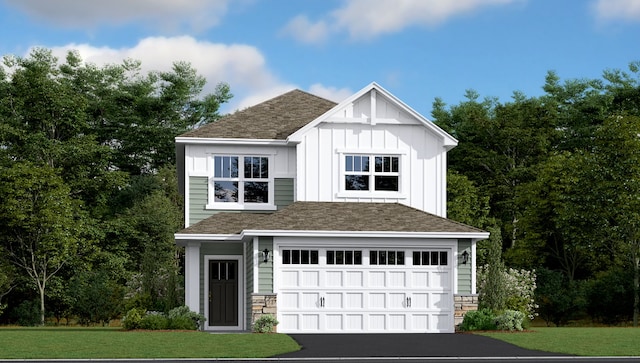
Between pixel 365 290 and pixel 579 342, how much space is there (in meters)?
8.21

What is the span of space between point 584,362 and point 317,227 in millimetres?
12348

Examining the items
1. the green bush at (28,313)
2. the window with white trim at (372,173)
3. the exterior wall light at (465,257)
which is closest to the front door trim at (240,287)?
the window with white trim at (372,173)

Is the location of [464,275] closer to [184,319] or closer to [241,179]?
[241,179]

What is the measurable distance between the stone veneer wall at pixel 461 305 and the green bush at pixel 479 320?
22 cm

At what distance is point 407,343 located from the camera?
2362cm

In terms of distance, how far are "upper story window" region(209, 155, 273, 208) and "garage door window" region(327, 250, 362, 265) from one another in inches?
175

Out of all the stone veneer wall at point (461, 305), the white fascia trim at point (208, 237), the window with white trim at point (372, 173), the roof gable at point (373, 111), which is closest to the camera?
the stone veneer wall at point (461, 305)

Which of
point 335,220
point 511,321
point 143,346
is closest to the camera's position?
point 143,346

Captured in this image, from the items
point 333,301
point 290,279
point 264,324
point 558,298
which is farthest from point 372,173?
point 558,298

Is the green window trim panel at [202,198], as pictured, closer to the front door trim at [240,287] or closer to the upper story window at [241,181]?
the upper story window at [241,181]

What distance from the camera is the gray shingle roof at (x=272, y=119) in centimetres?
3331

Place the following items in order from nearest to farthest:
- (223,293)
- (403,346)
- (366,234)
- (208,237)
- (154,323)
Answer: (403,346) < (154,323) < (366,234) < (208,237) < (223,293)

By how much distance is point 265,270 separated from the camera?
2914 cm

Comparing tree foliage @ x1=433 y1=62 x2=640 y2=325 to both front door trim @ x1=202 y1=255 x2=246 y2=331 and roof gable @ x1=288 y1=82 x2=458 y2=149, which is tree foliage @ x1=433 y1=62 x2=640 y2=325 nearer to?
roof gable @ x1=288 y1=82 x2=458 y2=149
